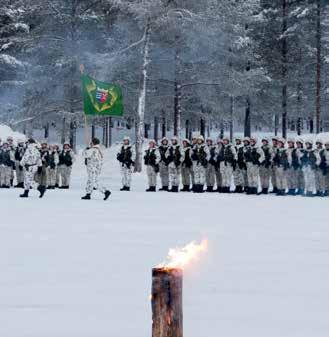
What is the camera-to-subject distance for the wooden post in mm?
3844

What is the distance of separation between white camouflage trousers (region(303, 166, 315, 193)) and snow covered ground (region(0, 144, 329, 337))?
648cm

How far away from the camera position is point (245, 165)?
73.9ft

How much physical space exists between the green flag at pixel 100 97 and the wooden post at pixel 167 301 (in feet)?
71.8

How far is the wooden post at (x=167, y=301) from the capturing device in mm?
3844

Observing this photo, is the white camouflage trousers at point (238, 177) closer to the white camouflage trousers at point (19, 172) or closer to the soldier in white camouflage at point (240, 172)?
the soldier in white camouflage at point (240, 172)

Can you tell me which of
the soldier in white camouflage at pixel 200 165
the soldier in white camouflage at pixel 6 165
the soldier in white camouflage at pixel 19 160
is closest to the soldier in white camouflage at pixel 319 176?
the soldier in white camouflage at pixel 200 165

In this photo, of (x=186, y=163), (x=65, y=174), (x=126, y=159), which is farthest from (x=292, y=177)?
(x=65, y=174)

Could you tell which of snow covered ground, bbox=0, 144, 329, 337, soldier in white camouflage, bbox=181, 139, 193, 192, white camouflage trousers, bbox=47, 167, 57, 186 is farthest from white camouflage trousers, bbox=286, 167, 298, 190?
white camouflage trousers, bbox=47, 167, 57, 186

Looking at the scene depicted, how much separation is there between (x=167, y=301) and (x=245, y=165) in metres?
18.8

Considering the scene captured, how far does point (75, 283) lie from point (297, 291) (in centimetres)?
217

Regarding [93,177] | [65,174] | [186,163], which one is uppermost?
[186,163]

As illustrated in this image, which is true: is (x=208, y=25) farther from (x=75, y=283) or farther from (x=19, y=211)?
(x=75, y=283)

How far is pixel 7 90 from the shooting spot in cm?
4303

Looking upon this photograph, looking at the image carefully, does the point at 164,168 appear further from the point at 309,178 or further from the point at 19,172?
the point at 19,172
